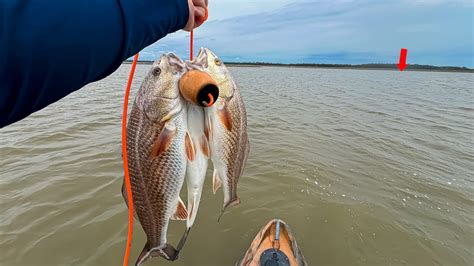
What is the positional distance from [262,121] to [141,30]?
30.9 ft

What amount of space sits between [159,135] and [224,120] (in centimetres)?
44

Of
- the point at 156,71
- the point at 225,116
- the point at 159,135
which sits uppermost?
the point at 156,71

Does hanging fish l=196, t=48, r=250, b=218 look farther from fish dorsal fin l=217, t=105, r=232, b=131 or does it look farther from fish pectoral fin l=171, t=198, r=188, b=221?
fish pectoral fin l=171, t=198, r=188, b=221

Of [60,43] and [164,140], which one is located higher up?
[60,43]

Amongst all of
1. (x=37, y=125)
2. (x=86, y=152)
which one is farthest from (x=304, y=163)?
(x=37, y=125)

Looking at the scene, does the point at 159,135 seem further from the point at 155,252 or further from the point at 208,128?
the point at 155,252

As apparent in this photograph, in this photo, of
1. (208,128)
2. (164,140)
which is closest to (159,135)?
(164,140)

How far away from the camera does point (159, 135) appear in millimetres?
1714

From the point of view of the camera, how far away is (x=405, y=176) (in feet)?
20.1

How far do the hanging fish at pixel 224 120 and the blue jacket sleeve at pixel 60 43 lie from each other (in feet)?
2.89

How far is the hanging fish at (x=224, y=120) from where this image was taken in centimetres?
181

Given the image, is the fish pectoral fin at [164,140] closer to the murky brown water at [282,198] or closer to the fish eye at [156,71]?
the fish eye at [156,71]

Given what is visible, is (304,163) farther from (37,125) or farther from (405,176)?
(37,125)

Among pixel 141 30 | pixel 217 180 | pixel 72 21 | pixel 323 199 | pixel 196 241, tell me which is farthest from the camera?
pixel 323 199
